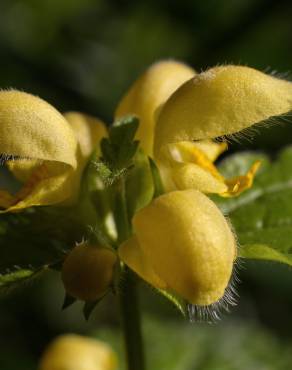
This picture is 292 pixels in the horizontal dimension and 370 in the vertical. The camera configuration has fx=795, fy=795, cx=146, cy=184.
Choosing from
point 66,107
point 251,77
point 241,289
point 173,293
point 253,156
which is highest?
point 251,77

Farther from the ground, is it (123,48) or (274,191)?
(274,191)

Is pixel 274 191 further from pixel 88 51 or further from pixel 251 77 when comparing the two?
pixel 88 51

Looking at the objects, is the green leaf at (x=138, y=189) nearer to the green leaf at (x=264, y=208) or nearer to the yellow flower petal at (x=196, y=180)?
the yellow flower petal at (x=196, y=180)

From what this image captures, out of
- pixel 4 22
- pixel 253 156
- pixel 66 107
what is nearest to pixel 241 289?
pixel 66 107

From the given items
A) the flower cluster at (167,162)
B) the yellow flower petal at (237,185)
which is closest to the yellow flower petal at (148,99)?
the flower cluster at (167,162)

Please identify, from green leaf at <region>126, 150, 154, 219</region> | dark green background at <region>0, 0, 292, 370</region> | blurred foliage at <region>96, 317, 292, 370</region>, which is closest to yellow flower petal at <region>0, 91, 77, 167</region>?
green leaf at <region>126, 150, 154, 219</region>

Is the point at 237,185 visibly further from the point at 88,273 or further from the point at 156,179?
the point at 88,273

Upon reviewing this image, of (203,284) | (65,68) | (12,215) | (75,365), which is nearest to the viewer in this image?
(203,284)
